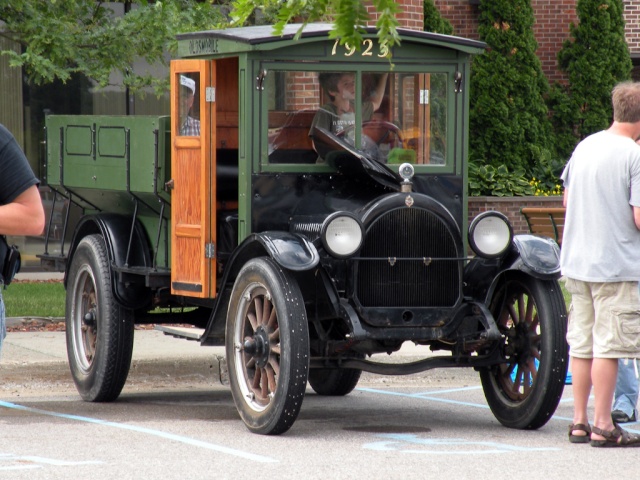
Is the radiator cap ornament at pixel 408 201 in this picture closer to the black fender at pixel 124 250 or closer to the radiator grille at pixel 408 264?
the radiator grille at pixel 408 264

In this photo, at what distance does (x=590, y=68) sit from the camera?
19.8 meters

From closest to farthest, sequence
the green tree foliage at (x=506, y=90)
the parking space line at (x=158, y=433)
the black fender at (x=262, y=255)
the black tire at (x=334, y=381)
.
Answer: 1. the parking space line at (x=158, y=433)
2. the black fender at (x=262, y=255)
3. the black tire at (x=334, y=381)
4. the green tree foliage at (x=506, y=90)

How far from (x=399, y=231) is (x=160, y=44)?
554cm

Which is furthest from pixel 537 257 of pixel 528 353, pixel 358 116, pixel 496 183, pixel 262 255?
pixel 496 183

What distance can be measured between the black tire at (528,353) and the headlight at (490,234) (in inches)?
9.2

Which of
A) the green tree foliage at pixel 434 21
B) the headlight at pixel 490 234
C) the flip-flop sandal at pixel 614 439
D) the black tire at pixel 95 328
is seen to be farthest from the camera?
the green tree foliage at pixel 434 21

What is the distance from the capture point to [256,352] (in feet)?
23.1

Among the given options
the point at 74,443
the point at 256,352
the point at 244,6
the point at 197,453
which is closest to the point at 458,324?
the point at 256,352

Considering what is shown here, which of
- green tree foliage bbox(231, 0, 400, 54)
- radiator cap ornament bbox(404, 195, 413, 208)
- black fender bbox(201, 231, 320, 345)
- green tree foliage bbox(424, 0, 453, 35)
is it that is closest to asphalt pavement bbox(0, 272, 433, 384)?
black fender bbox(201, 231, 320, 345)

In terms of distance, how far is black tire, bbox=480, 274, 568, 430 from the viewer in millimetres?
6961

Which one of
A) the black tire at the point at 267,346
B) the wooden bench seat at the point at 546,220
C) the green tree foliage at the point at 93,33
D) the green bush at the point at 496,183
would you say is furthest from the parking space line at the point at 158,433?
the green bush at the point at 496,183

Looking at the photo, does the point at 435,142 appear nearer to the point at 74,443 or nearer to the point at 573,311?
the point at 573,311

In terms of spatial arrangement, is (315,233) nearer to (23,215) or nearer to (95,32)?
(23,215)

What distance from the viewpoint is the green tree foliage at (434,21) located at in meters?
18.7
